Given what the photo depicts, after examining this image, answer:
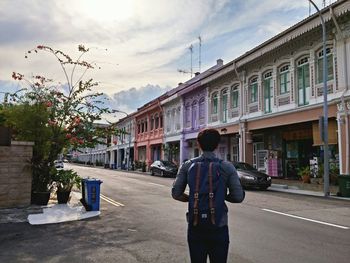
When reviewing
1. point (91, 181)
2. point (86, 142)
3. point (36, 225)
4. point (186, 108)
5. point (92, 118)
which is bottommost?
point (36, 225)

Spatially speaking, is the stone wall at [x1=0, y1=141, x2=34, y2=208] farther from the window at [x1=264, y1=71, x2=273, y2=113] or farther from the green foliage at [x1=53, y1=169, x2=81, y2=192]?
the window at [x1=264, y1=71, x2=273, y2=113]

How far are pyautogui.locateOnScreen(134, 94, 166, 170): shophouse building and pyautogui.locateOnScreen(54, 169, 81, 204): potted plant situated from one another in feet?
99.8

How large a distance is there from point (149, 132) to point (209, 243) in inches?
1814

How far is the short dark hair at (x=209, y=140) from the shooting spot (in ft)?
12.2

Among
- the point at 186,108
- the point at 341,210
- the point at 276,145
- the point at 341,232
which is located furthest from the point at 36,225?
the point at 186,108

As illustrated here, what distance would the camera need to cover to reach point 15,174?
12250mm

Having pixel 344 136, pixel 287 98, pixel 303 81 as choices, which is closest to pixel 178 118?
pixel 287 98

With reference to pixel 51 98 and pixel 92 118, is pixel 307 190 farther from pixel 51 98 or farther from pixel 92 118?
pixel 51 98

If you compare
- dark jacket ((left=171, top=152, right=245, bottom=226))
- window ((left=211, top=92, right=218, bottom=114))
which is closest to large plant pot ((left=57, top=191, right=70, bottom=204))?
dark jacket ((left=171, top=152, right=245, bottom=226))

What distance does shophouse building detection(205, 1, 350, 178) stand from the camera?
19.2 metres

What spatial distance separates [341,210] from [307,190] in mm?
8455

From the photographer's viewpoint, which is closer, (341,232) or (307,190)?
(341,232)

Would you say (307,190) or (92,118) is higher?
(92,118)

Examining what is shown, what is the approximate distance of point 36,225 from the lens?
9.44 m
